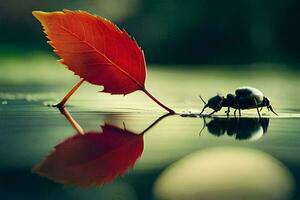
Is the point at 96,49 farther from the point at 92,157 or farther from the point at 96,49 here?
the point at 92,157

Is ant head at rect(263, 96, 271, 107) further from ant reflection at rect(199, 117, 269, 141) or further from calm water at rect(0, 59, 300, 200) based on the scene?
ant reflection at rect(199, 117, 269, 141)

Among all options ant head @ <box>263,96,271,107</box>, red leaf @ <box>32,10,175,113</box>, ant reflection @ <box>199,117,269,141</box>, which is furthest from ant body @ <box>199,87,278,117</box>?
red leaf @ <box>32,10,175,113</box>

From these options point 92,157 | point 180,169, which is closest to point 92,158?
point 92,157

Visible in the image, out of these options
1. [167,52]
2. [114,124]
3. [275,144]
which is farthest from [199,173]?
[167,52]

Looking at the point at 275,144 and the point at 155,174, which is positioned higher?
the point at 155,174

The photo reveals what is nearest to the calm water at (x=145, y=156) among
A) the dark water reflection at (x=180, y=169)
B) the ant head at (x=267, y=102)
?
the dark water reflection at (x=180, y=169)

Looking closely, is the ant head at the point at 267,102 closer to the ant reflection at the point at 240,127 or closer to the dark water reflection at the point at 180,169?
the ant reflection at the point at 240,127

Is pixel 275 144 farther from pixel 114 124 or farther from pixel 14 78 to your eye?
pixel 14 78
